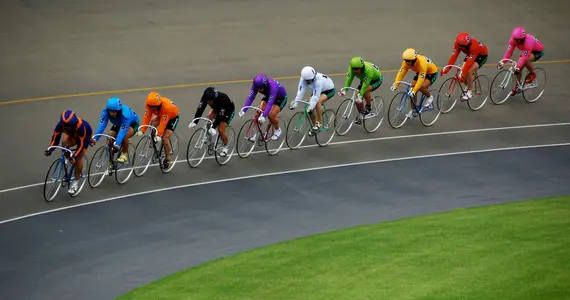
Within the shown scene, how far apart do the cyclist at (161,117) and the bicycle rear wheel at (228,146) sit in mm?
1159

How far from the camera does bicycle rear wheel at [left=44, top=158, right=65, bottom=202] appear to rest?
19.7m

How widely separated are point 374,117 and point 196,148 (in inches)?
188

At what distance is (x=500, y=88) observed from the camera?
26453 millimetres

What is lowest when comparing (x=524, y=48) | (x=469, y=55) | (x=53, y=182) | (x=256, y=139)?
(x=53, y=182)

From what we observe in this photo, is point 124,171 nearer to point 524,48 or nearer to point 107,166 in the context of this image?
point 107,166

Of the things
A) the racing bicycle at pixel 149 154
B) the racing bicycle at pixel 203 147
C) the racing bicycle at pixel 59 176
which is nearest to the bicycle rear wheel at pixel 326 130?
the racing bicycle at pixel 203 147

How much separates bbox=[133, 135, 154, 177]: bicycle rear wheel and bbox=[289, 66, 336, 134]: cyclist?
3.19 metres

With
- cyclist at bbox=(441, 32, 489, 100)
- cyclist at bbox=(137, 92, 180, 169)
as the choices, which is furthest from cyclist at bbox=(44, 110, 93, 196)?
cyclist at bbox=(441, 32, 489, 100)

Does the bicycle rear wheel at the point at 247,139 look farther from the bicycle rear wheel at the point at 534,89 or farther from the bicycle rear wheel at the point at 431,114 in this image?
the bicycle rear wheel at the point at 534,89

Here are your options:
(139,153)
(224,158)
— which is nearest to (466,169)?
(224,158)

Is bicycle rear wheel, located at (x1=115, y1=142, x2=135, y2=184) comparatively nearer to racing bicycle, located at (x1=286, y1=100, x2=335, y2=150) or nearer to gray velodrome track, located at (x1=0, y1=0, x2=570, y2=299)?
gray velodrome track, located at (x1=0, y1=0, x2=570, y2=299)

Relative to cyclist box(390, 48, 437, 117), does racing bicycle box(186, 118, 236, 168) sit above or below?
below

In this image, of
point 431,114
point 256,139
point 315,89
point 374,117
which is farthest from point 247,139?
point 431,114

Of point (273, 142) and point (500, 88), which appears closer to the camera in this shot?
point (273, 142)
